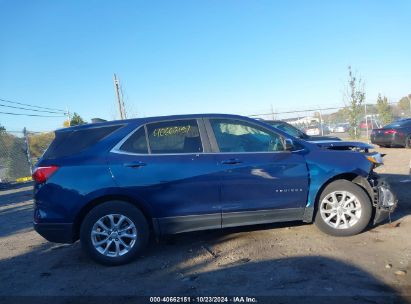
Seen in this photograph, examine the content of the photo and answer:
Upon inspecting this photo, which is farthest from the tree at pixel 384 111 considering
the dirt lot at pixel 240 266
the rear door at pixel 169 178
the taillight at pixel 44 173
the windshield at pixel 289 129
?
the taillight at pixel 44 173

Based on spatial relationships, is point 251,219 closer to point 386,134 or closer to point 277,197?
point 277,197

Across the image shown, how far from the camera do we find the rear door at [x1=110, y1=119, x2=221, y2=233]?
4887 mm

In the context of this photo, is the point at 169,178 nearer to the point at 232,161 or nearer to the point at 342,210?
the point at 232,161

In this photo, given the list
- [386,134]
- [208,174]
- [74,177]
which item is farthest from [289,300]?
[386,134]

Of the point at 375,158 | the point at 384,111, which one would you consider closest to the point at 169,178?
the point at 375,158

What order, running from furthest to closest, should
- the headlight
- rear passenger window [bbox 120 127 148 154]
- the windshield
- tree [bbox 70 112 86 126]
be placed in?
tree [bbox 70 112 86 126] → the windshield → the headlight → rear passenger window [bbox 120 127 148 154]

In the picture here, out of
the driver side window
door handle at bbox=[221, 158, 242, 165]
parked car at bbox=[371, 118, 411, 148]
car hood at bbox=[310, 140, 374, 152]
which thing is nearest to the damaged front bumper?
car hood at bbox=[310, 140, 374, 152]

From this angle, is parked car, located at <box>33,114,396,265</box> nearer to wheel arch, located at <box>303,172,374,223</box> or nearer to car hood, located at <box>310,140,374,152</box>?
wheel arch, located at <box>303,172,374,223</box>

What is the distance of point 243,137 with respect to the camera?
5340 millimetres

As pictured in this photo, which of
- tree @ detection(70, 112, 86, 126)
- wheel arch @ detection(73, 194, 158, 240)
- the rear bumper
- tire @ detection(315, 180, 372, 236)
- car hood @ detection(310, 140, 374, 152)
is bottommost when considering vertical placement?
tire @ detection(315, 180, 372, 236)

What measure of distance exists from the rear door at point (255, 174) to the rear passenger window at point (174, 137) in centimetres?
22

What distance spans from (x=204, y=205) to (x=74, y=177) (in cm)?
163

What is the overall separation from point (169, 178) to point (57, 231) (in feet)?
4.94

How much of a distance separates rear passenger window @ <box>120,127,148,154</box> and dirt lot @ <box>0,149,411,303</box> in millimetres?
1414
